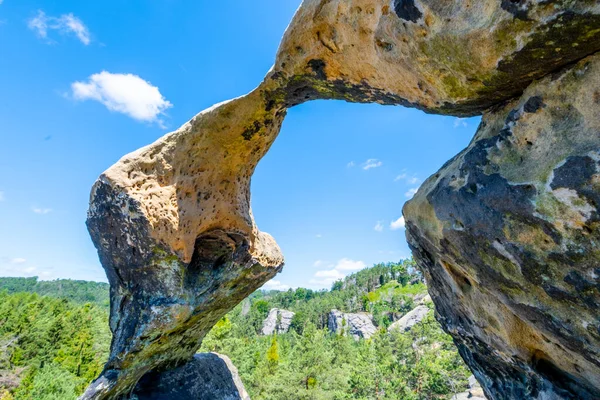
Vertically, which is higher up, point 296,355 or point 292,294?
point 292,294

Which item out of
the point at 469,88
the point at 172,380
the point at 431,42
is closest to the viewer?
Answer: the point at 431,42

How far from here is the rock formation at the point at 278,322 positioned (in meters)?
72.2

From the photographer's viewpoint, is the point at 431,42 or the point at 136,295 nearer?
the point at 431,42

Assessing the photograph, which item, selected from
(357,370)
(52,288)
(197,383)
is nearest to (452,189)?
(197,383)

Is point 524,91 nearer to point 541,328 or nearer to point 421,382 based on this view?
point 541,328

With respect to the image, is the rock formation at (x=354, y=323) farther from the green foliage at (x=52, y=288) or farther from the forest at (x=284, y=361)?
the green foliage at (x=52, y=288)

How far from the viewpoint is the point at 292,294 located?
11844cm

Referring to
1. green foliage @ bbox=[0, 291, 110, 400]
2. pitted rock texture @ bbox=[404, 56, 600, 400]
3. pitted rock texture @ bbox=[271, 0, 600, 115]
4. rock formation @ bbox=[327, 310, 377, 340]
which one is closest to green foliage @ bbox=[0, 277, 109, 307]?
rock formation @ bbox=[327, 310, 377, 340]

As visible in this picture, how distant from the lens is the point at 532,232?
271 centimetres

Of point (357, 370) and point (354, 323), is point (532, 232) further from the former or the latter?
point (354, 323)

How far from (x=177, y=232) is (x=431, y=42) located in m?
4.19

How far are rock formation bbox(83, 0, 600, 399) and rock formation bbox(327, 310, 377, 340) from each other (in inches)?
2233

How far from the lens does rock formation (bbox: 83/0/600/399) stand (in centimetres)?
256

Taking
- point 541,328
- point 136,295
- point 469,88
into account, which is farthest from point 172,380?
point 469,88
